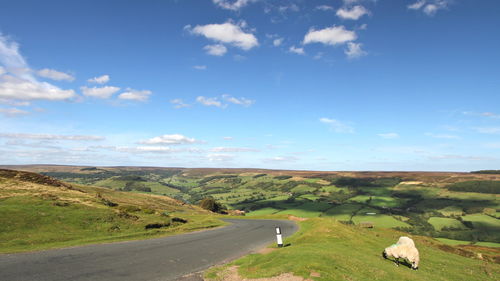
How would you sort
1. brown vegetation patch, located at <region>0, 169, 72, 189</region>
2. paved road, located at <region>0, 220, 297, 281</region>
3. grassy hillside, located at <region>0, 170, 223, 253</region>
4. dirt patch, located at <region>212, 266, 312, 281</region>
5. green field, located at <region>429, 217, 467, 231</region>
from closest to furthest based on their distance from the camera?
dirt patch, located at <region>212, 266, 312, 281</region>
paved road, located at <region>0, 220, 297, 281</region>
grassy hillside, located at <region>0, 170, 223, 253</region>
brown vegetation patch, located at <region>0, 169, 72, 189</region>
green field, located at <region>429, 217, 467, 231</region>

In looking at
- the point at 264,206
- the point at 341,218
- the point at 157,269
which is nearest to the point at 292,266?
the point at 157,269

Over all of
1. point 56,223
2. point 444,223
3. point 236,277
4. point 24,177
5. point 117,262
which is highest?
point 24,177

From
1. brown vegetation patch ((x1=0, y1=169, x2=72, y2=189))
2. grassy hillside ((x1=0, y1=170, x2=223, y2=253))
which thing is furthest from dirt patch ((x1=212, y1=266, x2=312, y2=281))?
brown vegetation patch ((x1=0, y1=169, x2=72, y2=189))

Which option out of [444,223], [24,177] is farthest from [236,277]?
[444,223]

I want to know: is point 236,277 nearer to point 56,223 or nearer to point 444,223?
point 56,223

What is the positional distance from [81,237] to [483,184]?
751 feet

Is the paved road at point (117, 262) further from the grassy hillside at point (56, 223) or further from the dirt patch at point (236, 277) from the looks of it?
the grassy hillside at point (56, 223)

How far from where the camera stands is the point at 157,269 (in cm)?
1722

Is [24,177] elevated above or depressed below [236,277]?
above

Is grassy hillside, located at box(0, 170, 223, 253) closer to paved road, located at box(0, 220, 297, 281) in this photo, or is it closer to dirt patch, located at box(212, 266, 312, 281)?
paved road, located at box(0, 220, 297, 281)

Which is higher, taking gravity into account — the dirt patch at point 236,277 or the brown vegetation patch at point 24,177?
the brown vegetation patch at point 24,177

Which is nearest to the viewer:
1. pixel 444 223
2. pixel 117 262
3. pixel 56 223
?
pixel 117 262

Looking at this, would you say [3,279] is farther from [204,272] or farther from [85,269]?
[204,272]

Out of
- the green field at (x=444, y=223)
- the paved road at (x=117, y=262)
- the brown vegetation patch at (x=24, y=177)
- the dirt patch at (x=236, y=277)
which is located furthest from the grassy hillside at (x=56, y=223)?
the green field at (x=444, y=223)
